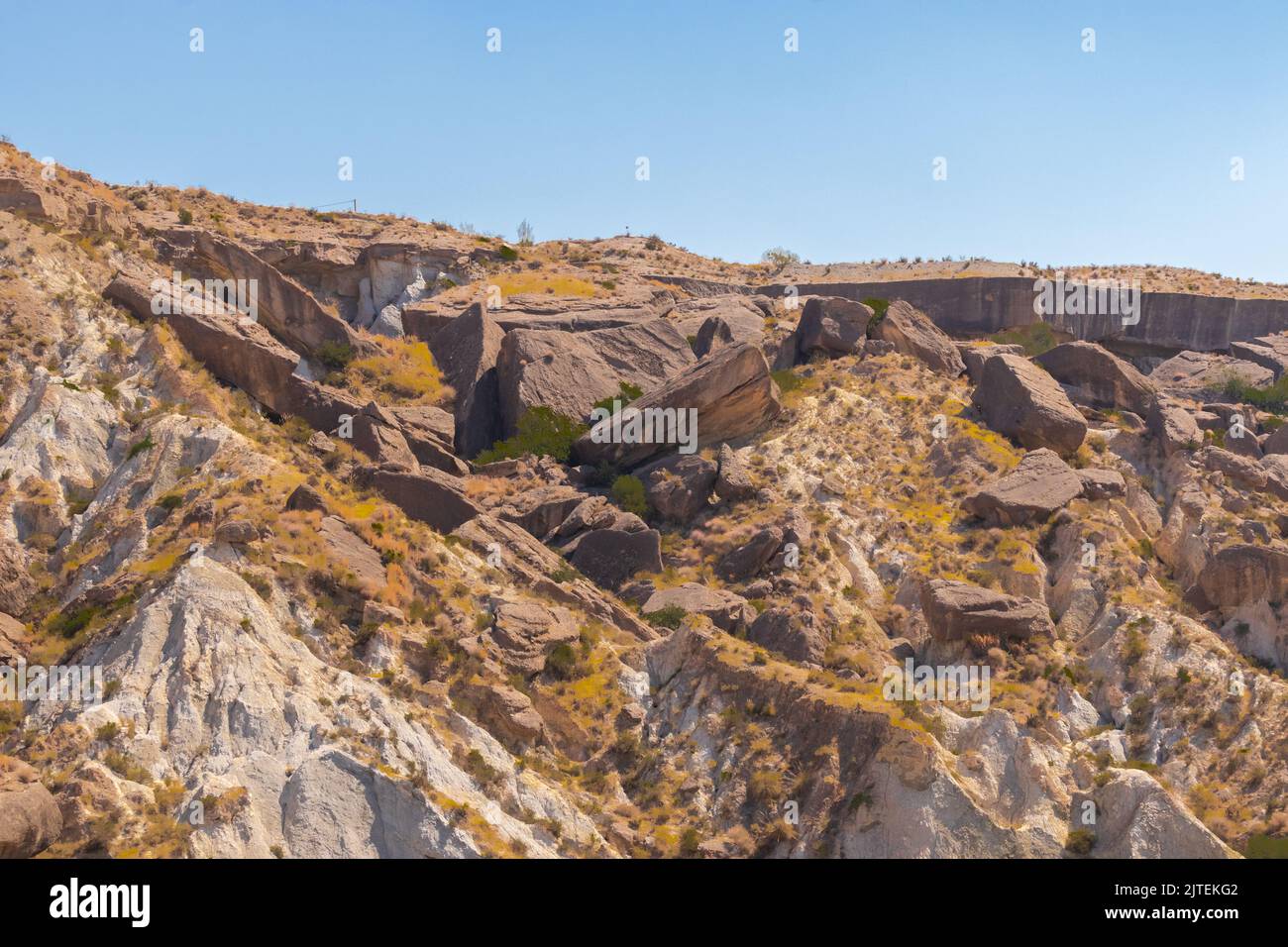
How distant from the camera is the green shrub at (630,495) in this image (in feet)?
145

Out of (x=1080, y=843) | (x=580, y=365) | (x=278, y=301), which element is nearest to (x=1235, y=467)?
(x=1080, y=843)

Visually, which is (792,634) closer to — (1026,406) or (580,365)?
(1026,406)

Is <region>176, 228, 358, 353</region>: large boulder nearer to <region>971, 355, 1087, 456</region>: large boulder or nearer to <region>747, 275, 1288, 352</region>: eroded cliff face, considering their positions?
<region>971, 355, 1087, 456</region>: large boulder

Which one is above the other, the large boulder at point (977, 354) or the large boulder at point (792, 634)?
Result: the large boulder at point (977, 354)

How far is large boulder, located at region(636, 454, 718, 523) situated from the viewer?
4409 centimetres

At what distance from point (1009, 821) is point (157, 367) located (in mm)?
25608

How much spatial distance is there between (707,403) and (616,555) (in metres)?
8.04

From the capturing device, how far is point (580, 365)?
Result: 51625 mm

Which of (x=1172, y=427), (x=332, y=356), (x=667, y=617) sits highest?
(x=332, y=356)

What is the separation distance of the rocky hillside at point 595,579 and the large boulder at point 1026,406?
0.60 feet

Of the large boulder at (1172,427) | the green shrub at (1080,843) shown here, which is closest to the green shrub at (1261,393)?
the large boulder at (1172,427)

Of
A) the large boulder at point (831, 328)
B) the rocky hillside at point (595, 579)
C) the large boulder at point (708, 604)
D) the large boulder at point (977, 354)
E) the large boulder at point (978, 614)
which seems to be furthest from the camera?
the large boulder at point (977, 354)

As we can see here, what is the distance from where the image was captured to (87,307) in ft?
136

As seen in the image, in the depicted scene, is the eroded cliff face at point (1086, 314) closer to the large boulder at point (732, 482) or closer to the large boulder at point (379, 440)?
the large boulder at point (732, 482)
